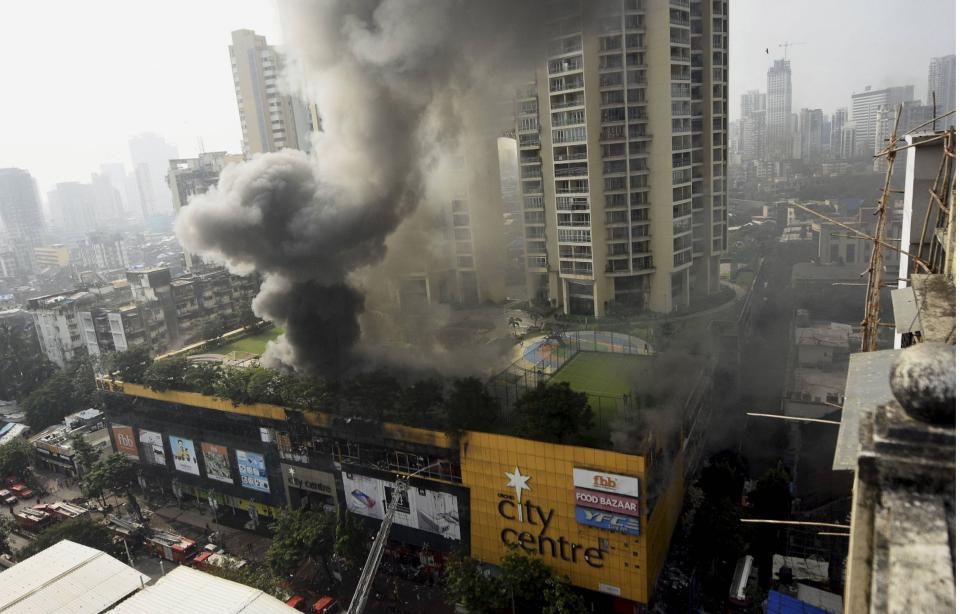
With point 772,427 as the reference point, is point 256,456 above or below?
above

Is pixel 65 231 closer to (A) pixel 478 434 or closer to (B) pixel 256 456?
(B) pixel 256 456

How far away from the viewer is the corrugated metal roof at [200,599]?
12.1 m

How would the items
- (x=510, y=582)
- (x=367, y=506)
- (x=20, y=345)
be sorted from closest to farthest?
(x=510, y=582), (x=367, y=506), (x=20, y=345)

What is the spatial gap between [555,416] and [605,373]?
225 inches

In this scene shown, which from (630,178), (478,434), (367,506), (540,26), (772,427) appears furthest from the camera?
(630,178)

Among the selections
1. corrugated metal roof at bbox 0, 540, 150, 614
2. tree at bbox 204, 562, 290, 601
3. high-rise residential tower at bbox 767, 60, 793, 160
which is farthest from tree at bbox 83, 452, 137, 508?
high-rise residential tower at bbox 767, 60, 793, 160

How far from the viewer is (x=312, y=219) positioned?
1822cm

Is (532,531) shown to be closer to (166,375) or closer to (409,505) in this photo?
(409,505)

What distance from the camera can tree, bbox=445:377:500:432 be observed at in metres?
14.4

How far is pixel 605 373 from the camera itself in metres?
18.6

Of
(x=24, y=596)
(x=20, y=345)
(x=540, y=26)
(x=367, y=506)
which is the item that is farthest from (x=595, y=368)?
(x=20, y=345)

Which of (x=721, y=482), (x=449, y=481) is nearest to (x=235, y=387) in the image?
(x=449, y=481)

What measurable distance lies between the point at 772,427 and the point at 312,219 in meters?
16.4

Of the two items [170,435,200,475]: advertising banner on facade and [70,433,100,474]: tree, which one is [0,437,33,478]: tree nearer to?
[70,433,100,474]: tree
